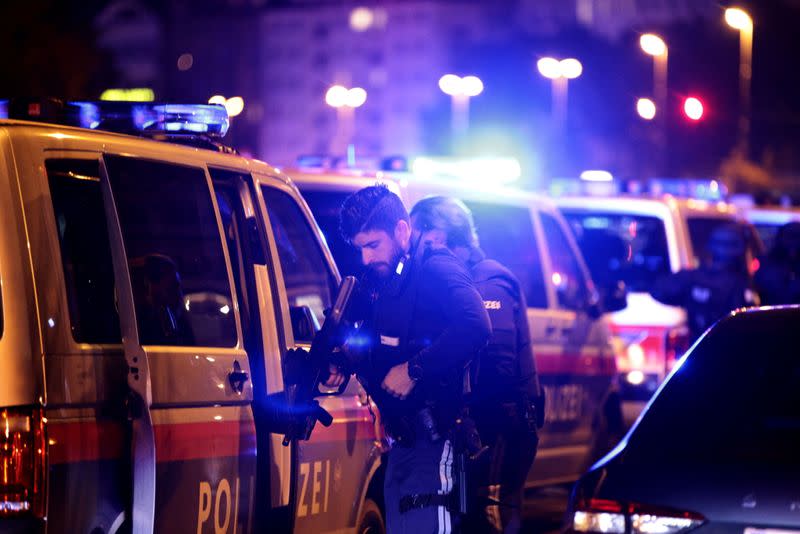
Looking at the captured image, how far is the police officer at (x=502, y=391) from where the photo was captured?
6492 mm

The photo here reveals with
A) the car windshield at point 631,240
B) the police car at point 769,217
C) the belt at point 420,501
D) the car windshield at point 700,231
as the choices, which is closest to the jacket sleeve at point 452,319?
the belt at point 420,501

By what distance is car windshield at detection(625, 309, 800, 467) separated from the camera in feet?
16.8

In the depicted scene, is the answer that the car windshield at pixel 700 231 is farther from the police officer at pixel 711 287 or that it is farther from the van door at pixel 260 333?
the van door at pixel 260 333

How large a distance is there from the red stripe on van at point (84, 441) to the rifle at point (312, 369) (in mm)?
835

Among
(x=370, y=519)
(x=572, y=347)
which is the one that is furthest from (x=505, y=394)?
(x=572, y=347)

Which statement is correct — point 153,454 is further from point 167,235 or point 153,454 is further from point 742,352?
point 742,352

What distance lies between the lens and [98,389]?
430 centimetres

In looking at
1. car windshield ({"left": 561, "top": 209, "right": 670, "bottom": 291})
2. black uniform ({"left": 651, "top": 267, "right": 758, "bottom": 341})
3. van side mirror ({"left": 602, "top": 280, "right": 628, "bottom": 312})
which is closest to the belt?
van side mirror ({"left": 602, "top": 280, "right": 628, "bottom": 312})

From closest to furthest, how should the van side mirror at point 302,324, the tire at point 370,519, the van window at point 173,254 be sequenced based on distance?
the van window at point 173,254 < the van side mirror at point 302,324 < the tire at point 370,519

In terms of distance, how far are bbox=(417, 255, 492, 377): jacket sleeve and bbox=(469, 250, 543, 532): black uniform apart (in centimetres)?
156

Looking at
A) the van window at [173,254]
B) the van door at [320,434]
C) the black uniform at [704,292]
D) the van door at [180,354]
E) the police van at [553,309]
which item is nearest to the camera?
the van door at [180,354]

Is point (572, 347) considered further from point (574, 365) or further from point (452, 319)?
point (452, 319)

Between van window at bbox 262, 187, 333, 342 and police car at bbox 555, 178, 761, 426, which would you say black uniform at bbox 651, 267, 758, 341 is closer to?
police car at bbox 555, 178, 761, 426

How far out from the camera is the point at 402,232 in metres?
5.07
